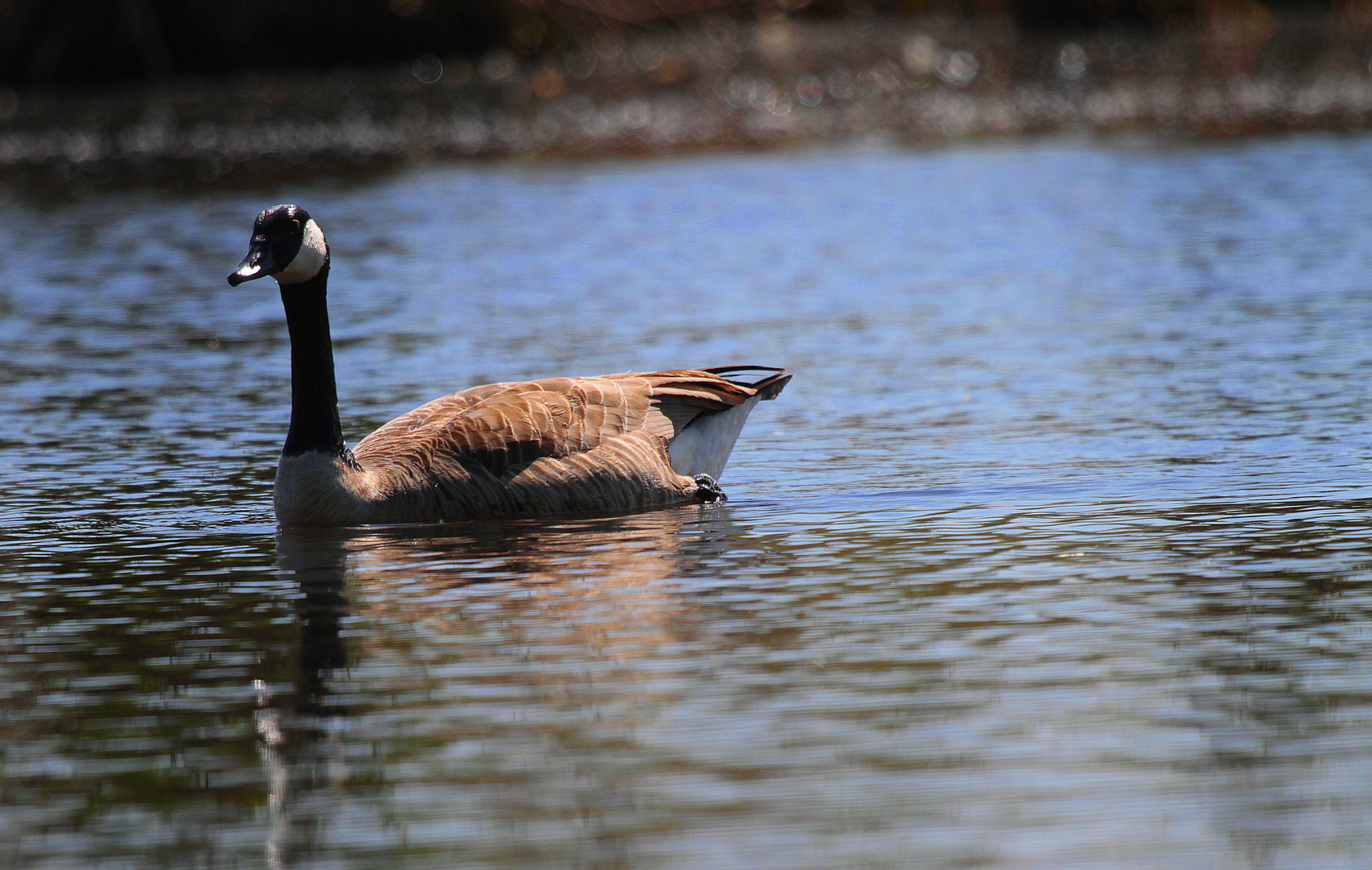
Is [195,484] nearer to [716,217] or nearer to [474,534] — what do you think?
[474,534]

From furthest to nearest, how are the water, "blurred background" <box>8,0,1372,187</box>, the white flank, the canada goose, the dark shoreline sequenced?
"blurred background" <box>8,0,1372,187</box> → the dark shoreline → the white flank → the canada goose → the water

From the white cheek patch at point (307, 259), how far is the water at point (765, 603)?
1.43m

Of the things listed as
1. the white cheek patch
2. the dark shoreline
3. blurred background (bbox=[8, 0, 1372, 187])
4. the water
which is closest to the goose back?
the water

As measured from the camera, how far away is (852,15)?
46969 millimetres

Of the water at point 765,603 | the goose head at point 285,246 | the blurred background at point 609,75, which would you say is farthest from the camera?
the blurred background at point 609,75

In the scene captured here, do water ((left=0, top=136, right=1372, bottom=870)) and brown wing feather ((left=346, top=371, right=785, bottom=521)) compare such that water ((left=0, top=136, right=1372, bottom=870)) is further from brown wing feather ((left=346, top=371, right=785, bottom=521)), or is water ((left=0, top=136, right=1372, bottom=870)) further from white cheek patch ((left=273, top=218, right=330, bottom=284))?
white cheek patch ((left=273, top=218, right=330, bottom=284))

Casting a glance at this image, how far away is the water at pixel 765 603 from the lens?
5.98 meters

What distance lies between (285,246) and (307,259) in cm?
22

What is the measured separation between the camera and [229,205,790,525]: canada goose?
1073cm

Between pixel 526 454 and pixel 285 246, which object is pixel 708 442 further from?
pixel 285 246

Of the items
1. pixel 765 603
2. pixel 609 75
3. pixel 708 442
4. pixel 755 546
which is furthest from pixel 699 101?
pixel 765 603

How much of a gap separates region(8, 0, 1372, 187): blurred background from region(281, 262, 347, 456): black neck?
2519cm

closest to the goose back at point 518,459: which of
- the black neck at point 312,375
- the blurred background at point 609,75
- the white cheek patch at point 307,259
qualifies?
the black neck at point 312,375

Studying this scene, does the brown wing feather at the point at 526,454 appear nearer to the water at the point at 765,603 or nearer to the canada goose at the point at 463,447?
the canada goose at the point at 463,447
